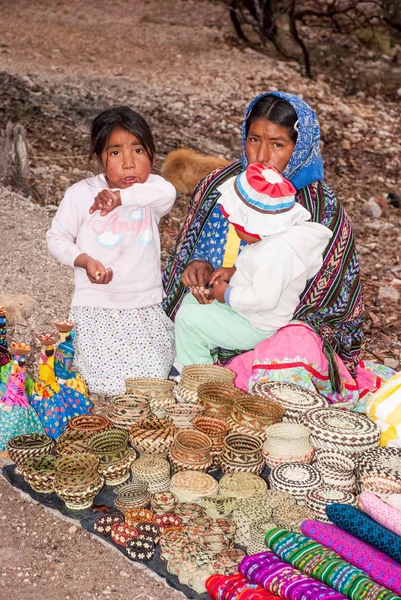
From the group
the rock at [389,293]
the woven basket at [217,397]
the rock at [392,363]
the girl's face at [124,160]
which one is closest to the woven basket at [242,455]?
the woven basket at [217,397]

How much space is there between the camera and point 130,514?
3.39 meters

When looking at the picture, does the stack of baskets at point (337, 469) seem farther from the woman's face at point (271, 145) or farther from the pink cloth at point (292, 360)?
the woman's face at point (271, 145)

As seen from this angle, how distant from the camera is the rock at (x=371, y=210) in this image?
808 cm

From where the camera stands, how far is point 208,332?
14.1 feet

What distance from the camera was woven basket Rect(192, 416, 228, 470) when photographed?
3.75 m

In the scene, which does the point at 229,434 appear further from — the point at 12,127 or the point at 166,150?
the point at 166,150

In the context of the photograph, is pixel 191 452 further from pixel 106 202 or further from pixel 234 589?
pixel 106 202

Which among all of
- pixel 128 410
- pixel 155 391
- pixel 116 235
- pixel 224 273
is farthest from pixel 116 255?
pixel 128 410

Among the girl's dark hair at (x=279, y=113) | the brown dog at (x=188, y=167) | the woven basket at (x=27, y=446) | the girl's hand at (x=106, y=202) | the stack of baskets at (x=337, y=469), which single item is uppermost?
the girl's dark hair at (x=279, y=113)

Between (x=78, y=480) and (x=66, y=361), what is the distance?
84 centimetres

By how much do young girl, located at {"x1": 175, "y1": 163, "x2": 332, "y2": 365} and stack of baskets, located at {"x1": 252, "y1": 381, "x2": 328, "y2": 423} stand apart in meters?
0.34

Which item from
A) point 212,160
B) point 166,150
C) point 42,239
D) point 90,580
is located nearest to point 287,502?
point 90,580

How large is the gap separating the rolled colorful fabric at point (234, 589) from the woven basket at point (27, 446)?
105 cm

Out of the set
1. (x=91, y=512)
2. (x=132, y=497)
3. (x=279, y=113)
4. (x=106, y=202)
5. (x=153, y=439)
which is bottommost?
(x=91, y=512)
